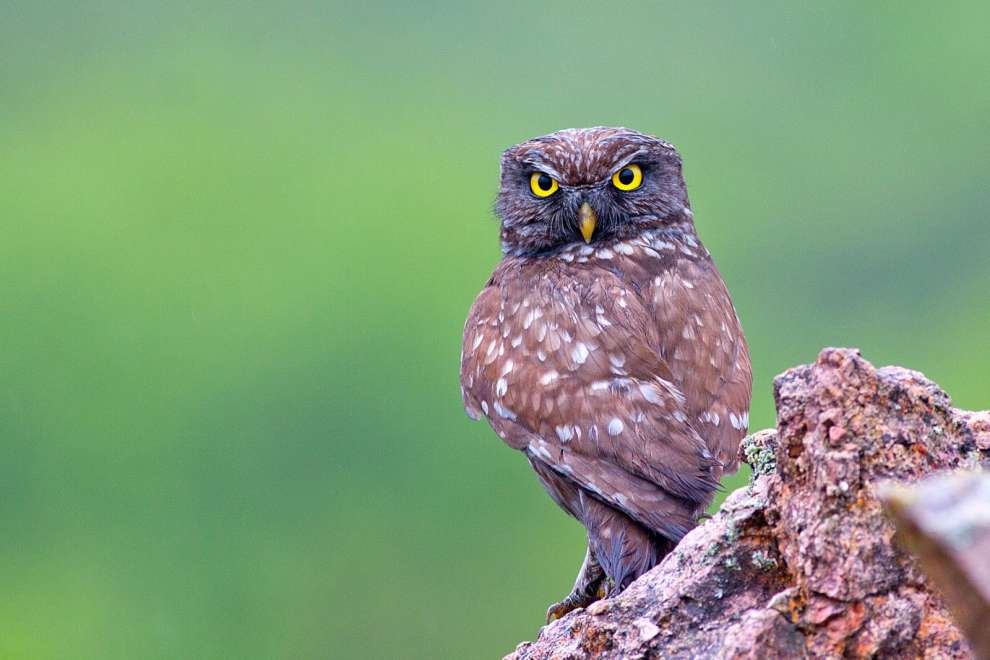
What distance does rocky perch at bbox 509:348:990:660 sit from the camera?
2.33 meters

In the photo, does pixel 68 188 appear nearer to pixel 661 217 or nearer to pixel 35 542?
pixel 35 542

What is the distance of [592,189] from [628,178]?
0.16 metres

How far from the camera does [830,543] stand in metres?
2.38

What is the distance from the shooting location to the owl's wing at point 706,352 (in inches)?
160

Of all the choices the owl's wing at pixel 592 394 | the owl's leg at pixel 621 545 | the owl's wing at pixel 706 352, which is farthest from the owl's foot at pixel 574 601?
the owl's wing at pixel 706 352

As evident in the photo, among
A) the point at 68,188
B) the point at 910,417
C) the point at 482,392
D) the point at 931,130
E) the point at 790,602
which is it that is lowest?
the point at 790,602

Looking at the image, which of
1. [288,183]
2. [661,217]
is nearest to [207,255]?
[288,183]

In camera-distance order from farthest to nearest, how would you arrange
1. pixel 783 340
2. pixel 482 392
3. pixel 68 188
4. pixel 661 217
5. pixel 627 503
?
pixel 68 188 → pixel 783 340 → pixel 661 217 → pixel 482 392 → pixel 627 503

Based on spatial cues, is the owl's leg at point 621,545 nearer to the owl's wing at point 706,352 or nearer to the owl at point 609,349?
the owl at point 609,349

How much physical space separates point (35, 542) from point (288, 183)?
18.3ft

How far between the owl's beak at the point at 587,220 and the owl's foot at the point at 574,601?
52.0 inches

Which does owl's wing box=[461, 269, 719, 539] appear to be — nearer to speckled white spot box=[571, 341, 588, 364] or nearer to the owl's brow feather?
speckled white spot box=[571, 341, 588, 364]

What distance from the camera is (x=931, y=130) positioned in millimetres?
15484

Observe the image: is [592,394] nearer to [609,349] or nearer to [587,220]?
[609,349]
